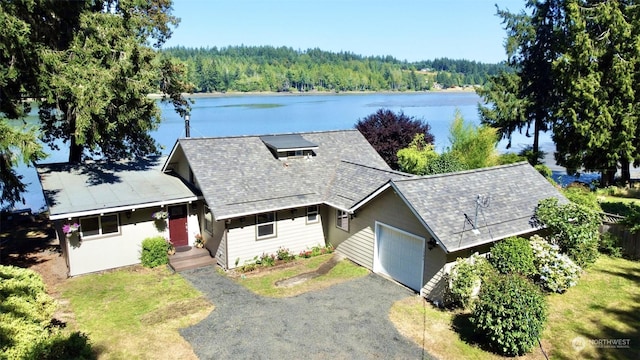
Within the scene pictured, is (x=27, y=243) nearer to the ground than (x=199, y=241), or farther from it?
nearer to the ground

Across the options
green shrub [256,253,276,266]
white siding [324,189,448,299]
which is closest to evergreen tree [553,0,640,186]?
white siding [324,189,448,299]

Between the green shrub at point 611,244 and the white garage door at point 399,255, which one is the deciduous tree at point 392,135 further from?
the white garage door at point 399,255

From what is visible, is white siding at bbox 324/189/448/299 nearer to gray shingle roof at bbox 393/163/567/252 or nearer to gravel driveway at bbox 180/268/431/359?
gray shingle roof at bbox 393/163/567/252

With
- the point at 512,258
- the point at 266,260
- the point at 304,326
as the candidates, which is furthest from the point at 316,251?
the point at 512,258

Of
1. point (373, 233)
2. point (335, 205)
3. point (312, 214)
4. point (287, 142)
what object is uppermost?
point (287, 142)

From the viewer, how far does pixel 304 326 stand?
42.3 ft

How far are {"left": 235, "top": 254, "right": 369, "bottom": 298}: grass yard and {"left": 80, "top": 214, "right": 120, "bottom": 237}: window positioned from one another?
5.38 metres


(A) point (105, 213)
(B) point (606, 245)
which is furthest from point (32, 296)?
(B) point (606, 245)

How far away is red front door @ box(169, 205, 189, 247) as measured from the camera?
18.8m

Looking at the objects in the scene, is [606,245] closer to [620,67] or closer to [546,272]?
[546,272]

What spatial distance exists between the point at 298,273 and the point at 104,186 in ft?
29.7

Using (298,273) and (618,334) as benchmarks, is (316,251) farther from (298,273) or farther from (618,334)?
(618,334)

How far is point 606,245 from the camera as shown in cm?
1927

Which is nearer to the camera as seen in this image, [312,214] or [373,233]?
[373,233]
